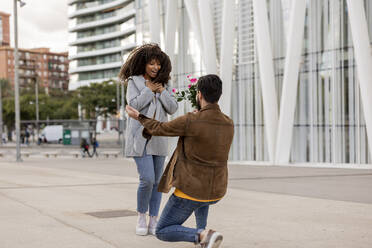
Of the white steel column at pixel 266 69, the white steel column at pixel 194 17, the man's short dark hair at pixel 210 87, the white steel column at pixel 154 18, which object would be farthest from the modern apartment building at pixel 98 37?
the man's short dark hair at pixel 210 87

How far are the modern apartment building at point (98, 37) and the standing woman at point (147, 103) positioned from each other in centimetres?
8479

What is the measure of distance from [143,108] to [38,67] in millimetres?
160492

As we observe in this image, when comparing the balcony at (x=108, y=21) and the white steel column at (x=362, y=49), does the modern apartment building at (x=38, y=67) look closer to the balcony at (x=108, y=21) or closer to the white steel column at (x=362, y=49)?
the balcony at (x=108, y=21)

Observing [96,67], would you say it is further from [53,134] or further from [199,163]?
[199,163]

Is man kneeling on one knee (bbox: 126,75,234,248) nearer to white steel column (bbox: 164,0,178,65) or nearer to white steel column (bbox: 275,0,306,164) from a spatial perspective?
white steel column (bbox: 275,0,306,164)

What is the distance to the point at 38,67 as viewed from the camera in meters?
159

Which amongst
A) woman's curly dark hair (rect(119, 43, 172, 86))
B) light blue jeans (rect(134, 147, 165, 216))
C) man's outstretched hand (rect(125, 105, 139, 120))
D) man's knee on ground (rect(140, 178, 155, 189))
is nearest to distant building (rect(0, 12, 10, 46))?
woman's curly dark hair (rect(119, 43, 172, 86))

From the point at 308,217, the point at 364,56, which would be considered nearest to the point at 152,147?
the point at 308,217

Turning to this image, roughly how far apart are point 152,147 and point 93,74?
96.6 metres

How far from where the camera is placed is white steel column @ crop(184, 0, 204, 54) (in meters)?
24.7

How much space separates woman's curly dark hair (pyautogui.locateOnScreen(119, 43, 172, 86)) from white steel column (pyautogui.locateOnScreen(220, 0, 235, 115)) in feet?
56.9

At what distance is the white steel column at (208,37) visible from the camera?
23531 millimetres

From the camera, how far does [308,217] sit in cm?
684

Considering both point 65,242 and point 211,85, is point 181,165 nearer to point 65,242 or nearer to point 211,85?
point 211,85
